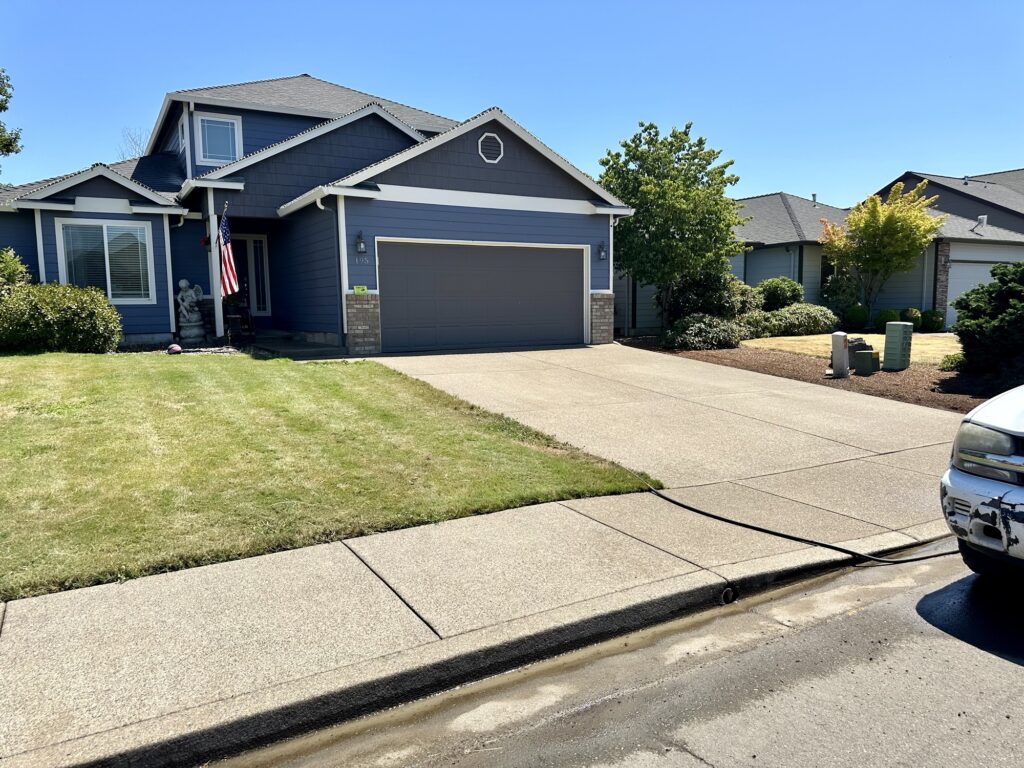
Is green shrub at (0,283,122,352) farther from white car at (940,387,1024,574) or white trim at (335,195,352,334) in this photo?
white car at (940,387,1024,574)

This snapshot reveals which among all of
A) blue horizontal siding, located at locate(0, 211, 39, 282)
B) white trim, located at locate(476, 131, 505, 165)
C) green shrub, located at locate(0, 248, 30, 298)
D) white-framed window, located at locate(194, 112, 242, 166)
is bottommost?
green shrub, located at locate(0, 248, 30, 298)

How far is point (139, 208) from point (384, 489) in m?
12.7

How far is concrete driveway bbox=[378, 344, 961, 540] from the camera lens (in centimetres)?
623

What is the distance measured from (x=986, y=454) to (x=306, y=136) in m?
15.7

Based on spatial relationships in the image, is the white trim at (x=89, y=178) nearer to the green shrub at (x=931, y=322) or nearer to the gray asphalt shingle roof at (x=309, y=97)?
the gray asphalt shingle roof at (x=309, y=97)

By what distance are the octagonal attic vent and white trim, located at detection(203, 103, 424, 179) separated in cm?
255

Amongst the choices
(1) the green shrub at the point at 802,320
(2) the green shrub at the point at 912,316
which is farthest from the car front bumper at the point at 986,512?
(2) the green shrub at the point at 912,316

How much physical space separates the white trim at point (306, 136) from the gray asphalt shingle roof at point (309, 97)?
2434mm

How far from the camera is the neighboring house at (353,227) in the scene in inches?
583

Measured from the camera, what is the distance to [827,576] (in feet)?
15.8

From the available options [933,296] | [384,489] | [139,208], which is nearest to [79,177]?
[139,208]

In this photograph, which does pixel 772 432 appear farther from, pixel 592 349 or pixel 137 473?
pixel 592 349

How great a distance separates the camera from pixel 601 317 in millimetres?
17750

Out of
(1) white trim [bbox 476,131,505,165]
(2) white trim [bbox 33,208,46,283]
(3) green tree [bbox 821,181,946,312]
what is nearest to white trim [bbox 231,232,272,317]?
(2) white trim [bbox 33,208,46,283]
